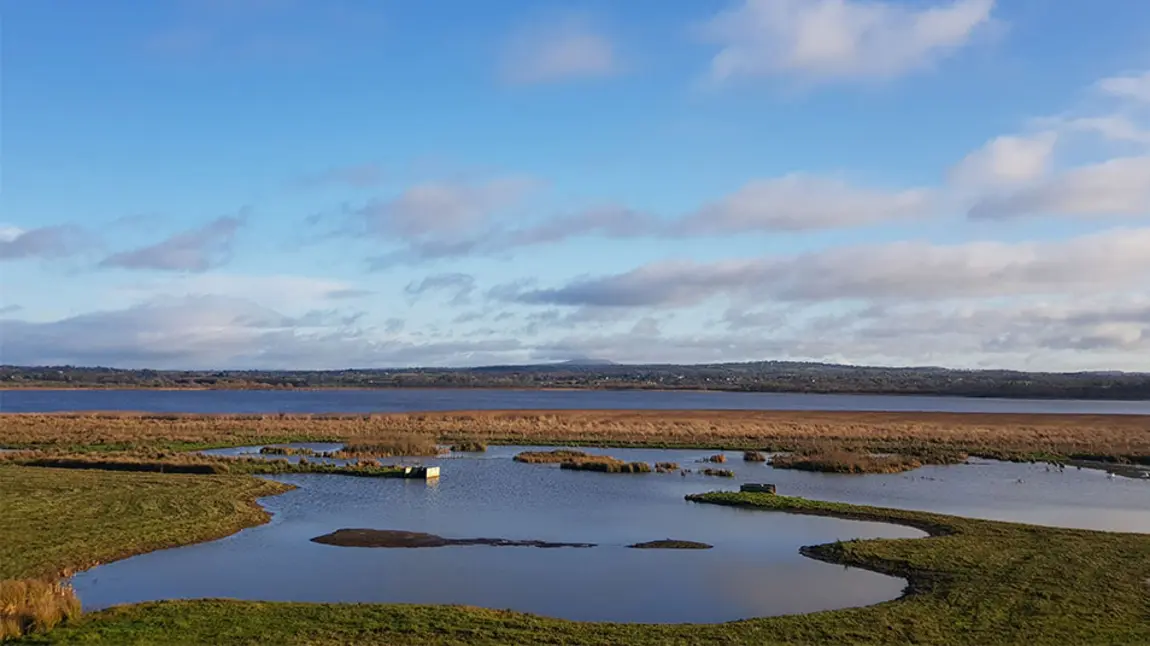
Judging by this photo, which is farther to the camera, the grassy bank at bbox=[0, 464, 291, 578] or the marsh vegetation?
the marsh vegetation

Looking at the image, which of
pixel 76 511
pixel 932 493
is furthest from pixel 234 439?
pixel 932 493

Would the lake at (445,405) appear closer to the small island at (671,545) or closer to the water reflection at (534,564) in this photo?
the water reflection at (534,564)

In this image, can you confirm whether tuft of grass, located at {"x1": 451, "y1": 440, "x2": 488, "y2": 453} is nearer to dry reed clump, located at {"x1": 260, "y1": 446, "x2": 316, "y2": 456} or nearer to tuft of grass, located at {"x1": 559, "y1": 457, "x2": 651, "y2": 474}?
dry reed clump, located at {"x1": 260, "y1": 446, "x2": 316, "y2": 456}

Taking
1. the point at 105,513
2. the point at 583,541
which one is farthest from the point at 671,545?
the point at 105,513

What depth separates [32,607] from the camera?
15141mm

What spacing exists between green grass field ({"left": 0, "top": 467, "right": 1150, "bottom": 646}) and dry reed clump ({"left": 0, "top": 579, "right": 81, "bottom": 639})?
36 centimetres

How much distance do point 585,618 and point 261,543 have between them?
10.6 metres

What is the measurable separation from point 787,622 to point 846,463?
30.0 metres

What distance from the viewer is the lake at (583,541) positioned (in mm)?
18781

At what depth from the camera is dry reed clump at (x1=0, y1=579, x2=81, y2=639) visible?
14641 mm

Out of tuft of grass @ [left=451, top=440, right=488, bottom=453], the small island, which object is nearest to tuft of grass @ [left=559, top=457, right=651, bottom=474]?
tuft of grass @ [left=451, top=440, right=488, bottom=453]

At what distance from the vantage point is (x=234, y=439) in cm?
5669

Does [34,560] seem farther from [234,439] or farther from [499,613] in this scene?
[234,439]

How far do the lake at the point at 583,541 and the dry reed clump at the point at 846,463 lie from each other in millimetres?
1786
